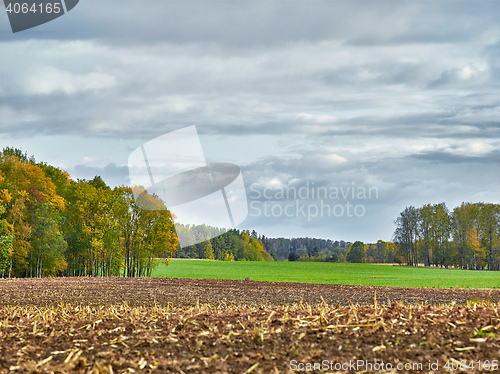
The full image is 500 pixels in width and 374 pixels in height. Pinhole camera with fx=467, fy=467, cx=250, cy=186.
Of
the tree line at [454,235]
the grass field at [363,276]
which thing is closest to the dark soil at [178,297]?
the grass field at [363,276]

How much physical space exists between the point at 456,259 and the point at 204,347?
3446 inches

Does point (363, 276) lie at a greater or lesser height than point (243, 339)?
lesser

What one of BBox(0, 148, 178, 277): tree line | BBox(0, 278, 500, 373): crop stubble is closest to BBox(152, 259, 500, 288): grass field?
BBox(0, 148, 178, 277): tree line

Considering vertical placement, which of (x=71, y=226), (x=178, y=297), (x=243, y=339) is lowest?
(x=178, y=297)

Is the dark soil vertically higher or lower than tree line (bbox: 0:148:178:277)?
lower

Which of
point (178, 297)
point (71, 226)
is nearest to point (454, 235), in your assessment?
point (71, 226)

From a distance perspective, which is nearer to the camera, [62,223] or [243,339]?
[243,339]

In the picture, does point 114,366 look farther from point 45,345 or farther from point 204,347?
point 45,345

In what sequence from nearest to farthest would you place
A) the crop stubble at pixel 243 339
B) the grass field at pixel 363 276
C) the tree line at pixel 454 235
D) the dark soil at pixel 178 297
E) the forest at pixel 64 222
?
the crop stubble at pixel 243 339 < the dark soil at pixel 178 297 < the grass field at pixel 363 276 < the forest at pixel 64 222 < the tree line at pixel 454 235

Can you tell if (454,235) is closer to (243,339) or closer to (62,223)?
(62,223)

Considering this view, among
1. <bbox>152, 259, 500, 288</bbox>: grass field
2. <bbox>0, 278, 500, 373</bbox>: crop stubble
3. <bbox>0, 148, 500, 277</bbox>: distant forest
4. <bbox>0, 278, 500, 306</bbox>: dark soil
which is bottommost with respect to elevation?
<bbox>152, 259, 500, 288</bbox>: grass field

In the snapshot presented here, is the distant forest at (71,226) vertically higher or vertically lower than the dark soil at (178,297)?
higher

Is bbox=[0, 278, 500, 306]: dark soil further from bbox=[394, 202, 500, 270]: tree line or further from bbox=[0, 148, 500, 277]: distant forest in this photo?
bbox=[394, 202, 500, 270]: tree line

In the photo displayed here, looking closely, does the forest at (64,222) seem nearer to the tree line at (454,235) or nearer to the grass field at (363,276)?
the grass field at (363,276)
